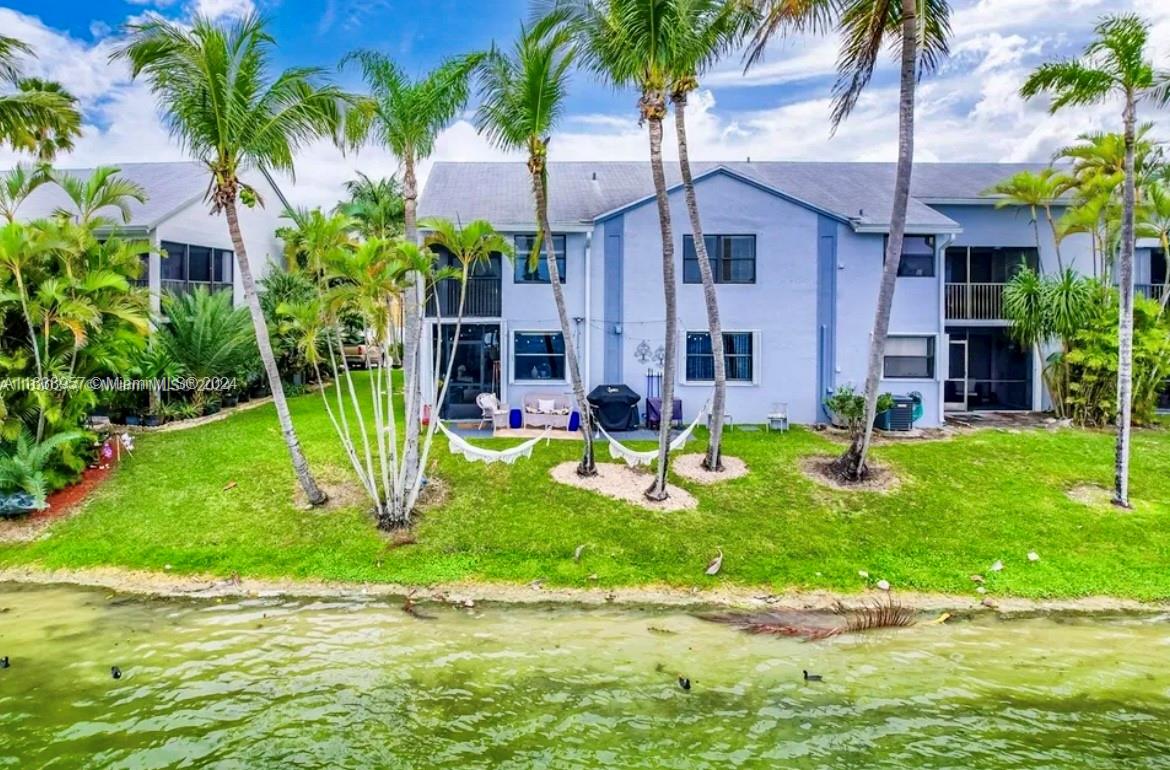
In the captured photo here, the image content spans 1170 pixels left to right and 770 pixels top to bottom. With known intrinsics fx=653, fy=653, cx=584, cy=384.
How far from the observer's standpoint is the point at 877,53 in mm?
12742

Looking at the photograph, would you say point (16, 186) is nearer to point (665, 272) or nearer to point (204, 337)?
point (204, 337)

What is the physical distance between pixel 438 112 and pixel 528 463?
697cm

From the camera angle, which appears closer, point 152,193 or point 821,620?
point 821,620

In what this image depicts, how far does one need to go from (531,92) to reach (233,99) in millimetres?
4877

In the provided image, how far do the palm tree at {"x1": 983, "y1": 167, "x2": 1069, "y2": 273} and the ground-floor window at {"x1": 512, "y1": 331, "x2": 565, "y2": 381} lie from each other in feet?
43.5

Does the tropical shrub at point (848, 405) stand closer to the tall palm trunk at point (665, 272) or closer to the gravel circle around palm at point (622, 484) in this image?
the gravel circle around palm at point (622, 484)

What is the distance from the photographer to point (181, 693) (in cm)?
706

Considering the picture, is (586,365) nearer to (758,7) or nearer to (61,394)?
(758,7)

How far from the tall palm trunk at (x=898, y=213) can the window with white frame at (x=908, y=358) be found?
551 cm

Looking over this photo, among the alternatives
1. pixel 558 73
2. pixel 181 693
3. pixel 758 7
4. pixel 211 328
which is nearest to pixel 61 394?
pixel 211 328

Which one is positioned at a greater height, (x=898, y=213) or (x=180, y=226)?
(x=180, y=226)

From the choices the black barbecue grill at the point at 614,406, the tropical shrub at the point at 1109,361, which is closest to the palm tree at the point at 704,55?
the black barbecue grill at the point at 614,406

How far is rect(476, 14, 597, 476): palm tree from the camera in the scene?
38.4 ft

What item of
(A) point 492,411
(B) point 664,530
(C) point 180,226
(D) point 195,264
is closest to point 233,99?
(A) point 492,411
